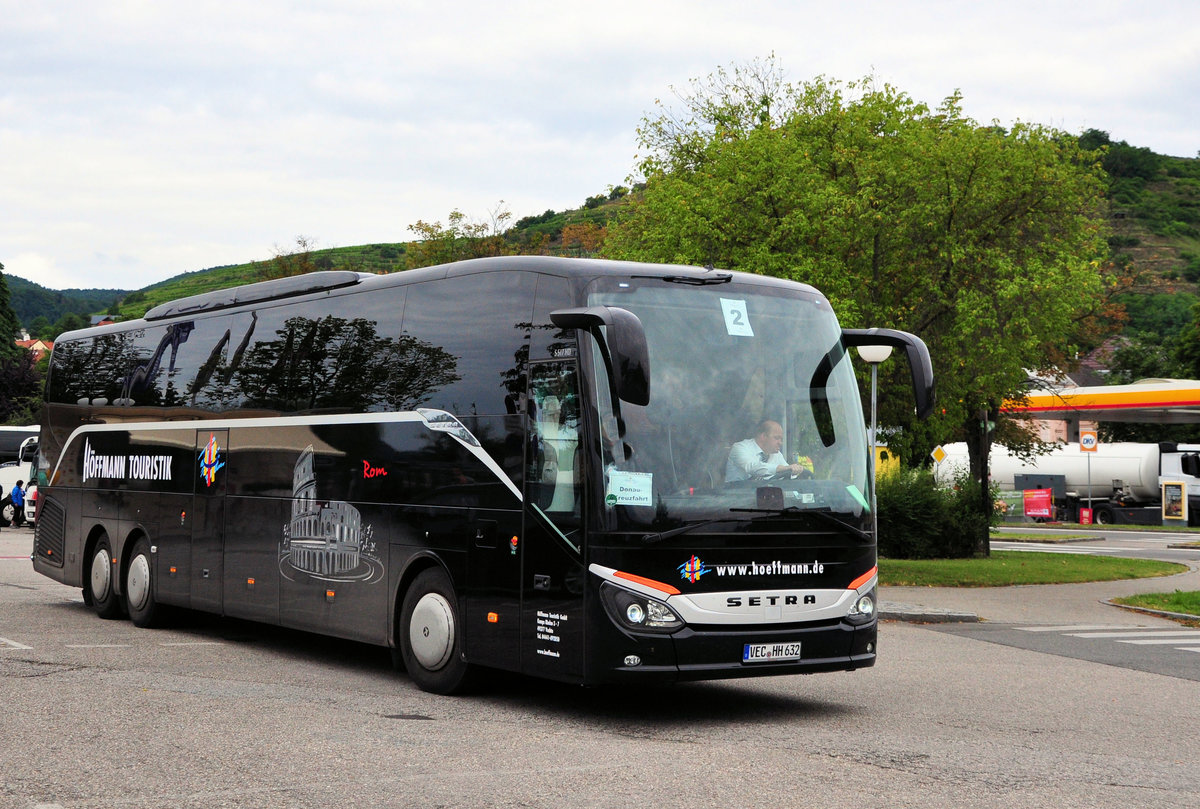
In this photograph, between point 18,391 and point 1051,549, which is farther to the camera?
point 18,391

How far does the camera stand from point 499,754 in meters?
8.02

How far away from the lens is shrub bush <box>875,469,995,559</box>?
98.9ft

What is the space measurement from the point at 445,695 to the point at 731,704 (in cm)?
222

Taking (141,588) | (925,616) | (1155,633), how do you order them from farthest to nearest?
(925,616)
(1155,633)
(141,588)

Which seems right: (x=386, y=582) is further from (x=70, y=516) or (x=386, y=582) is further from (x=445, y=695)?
(x=70, y=516)

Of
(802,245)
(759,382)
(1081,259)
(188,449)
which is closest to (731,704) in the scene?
(759,382)

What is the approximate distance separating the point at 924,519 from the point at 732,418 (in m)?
21.8

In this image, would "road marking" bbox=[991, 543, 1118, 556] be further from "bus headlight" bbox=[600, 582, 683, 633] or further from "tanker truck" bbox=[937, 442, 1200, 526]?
"bus headlight" bbox=[600, 582, 683, 633]

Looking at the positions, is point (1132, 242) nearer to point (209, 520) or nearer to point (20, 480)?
point (20, 480)

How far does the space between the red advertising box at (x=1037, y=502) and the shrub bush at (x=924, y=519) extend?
26.7 metres

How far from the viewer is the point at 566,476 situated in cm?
934

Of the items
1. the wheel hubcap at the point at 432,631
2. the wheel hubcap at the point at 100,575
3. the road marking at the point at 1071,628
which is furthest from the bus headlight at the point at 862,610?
the wheel hubcap at the point at 100,575

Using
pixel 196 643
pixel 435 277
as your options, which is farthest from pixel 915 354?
pixel 196 643

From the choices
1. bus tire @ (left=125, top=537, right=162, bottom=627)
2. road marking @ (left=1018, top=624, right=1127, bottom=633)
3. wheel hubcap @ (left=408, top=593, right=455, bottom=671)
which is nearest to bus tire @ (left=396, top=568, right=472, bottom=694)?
wheel hubcap @ (left=408, top=593, right=455, bottom=671)
